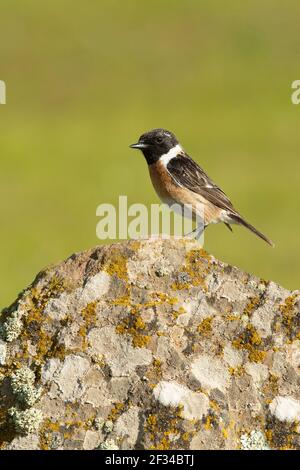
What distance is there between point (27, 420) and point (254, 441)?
1041mm

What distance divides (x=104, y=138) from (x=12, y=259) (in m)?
13.7

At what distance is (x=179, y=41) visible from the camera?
1692 inches

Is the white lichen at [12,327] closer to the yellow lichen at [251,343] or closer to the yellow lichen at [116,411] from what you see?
the yellow lichen at [116,411]

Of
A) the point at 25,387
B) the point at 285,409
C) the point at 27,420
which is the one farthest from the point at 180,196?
the point at 27,420

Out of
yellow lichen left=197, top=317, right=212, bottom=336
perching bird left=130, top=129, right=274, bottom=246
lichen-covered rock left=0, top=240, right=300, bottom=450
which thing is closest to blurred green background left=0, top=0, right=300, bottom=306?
perching bird left=130, top=129, right=274, bottom=246

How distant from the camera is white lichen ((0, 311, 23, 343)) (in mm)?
5719

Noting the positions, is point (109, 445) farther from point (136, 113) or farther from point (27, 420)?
point (136, 113)

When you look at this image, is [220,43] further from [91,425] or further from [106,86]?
[91,425]

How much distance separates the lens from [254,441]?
5.50 metres

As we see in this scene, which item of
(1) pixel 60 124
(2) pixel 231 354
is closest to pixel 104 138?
(1) pixel 60 124

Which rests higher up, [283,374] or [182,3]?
[182,3]

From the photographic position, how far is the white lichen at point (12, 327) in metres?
5.72

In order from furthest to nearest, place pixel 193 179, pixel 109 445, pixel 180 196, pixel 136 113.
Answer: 1. pixel 136 113
2. pixel 193 179
3. pixel 180 196
4. pixel 109 445

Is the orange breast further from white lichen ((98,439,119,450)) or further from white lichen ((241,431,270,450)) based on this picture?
white lichen ((98,439,119,450))
